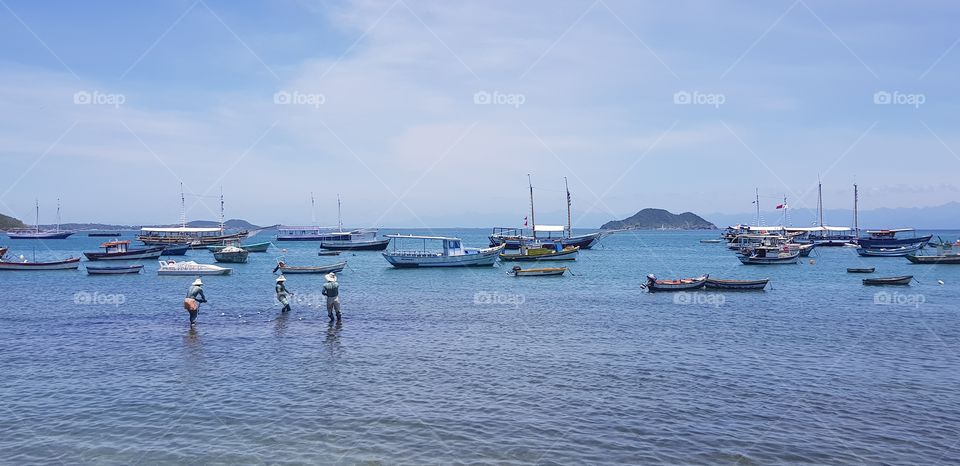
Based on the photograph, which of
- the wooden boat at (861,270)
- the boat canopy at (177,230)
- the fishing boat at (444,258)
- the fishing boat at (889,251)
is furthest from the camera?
the boat canopy at (177,230)

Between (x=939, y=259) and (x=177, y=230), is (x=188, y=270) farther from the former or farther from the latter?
(x=939, y=259)

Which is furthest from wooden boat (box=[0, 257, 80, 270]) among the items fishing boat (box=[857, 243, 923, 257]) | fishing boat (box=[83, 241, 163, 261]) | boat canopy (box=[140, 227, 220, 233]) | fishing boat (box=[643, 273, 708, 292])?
fishing boat (box=[857, 243, 923, 257])

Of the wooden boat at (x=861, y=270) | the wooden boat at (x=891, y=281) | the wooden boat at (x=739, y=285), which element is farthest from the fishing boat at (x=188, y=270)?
the wooden boat at (x=861, y=270)

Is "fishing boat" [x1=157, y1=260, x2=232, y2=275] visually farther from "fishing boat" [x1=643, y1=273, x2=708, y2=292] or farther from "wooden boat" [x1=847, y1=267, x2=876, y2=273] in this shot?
"wooden boat" [x1=847, y1=267, x2=876, y2=273]

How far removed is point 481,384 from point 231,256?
226 feet

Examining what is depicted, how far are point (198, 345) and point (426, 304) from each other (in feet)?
53.8

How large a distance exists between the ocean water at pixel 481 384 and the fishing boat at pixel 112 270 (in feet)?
89.7

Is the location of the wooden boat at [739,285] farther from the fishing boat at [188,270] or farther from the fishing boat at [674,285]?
the fishing boat at [188,270]

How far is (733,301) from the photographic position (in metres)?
41.3

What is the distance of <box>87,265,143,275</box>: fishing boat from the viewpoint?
6369 cm

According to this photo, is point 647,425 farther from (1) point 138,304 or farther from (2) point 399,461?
(1) point 138,304

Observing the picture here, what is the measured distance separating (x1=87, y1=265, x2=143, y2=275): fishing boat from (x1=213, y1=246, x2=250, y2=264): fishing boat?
50.4 feet

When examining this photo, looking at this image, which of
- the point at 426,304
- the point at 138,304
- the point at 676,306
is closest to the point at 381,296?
the point at 426,304

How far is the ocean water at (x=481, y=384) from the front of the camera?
45.5 ft
